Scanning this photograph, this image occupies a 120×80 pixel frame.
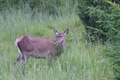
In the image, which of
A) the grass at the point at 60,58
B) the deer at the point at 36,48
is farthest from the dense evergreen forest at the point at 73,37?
the deer at the point at 36,48

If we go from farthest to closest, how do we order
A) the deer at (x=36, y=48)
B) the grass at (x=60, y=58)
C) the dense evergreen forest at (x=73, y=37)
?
1. the deer at (x=36, y=48)
2. the grass at (x=60, y=58)
3. the dense evergreen forest at (x=73, y=37)

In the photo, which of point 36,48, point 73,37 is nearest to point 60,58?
point 36,48

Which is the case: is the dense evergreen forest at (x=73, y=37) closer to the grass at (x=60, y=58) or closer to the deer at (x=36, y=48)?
the grass at (x=60, y=58)

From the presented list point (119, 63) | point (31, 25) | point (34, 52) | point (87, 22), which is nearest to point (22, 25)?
point (31, 25)

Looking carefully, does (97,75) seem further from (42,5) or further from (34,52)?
(42,5)

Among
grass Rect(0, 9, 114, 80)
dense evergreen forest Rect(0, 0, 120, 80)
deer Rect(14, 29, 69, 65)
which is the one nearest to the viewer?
dense evergreen forest Rect(0, 0, 120, 80)

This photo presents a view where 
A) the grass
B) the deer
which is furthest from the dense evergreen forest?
the deer

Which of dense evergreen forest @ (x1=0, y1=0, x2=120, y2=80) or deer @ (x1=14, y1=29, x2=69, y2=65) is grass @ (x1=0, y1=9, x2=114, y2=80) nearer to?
dense evergreen forest @ (x1=0, y1=0, x2=120, y2=80)

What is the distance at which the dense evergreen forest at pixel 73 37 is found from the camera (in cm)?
431

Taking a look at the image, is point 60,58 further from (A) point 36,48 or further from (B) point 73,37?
(B) point 73,37

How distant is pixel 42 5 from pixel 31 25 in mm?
3699

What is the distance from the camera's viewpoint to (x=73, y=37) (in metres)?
8.44

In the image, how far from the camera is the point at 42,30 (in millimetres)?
9641

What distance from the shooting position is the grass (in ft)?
15.1
